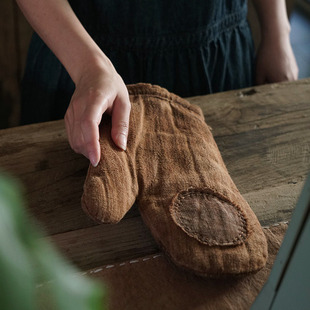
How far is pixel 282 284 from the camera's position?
42cm

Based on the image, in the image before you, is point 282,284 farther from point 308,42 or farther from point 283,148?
point 308,42

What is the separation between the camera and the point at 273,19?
1.05 m

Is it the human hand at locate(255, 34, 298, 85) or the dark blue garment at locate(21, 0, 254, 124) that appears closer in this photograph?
the dark blue garment at locate(21, 0, 254, 124)

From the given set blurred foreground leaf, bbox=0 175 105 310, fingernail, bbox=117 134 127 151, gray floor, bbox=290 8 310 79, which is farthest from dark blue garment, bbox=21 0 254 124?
gray floor, bbox=290 8 310 79

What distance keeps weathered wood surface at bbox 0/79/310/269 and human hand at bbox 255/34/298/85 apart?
5.9 inches

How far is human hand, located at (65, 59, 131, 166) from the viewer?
0.60m

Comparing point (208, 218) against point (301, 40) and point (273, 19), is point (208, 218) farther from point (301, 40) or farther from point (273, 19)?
point (301, 40)

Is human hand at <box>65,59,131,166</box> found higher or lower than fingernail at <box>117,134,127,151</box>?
higher

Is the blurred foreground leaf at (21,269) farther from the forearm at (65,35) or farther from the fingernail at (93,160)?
the forearm at (65,35)

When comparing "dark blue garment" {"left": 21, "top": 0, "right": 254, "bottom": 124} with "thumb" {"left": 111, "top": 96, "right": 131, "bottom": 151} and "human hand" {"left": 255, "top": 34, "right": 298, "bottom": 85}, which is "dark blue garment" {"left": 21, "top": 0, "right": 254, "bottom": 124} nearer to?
"human hand" {"left": 255, "top": 34, "right": 298, "bottom": 85}

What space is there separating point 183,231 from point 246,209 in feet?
0.34

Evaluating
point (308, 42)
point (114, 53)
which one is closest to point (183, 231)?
Result: point (114, 53)

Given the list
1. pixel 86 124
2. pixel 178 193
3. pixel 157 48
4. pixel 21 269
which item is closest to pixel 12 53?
pixel 157 48

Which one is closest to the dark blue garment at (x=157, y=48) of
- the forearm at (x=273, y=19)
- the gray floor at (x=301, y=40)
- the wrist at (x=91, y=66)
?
the forearm at (x=273, y=19)
